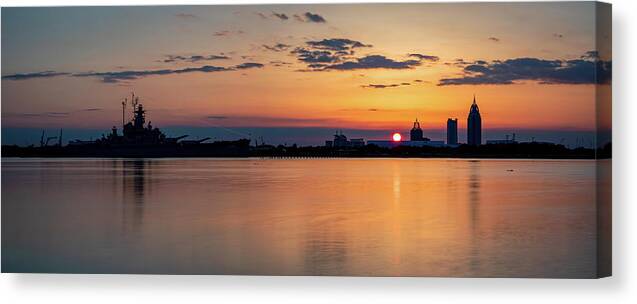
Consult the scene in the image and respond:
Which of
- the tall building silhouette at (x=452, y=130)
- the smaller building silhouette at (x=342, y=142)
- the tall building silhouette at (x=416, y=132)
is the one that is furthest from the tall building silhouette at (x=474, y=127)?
the smaller building silhouette at (x=342, y=142)

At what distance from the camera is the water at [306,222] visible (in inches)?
291

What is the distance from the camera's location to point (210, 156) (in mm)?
8539

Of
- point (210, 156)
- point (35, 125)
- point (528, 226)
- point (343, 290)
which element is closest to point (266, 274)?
point (343, 290)

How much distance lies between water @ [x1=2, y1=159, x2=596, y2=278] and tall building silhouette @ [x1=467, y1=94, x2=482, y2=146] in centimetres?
53

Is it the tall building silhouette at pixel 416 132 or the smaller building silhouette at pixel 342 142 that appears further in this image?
the smaller building silhouette at pixel 342 142

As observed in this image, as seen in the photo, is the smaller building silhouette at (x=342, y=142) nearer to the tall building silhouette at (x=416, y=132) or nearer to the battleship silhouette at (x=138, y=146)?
the tall building silhouette at (x=416, y=132)

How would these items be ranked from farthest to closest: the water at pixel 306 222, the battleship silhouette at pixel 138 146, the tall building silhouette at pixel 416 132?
the tall building silhouette at pixel 416 132, the battleship silhouette at pixel 138 146, the water at pixel 306 222

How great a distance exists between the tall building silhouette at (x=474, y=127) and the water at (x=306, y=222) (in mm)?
532

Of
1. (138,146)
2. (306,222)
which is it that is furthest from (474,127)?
(138,146)

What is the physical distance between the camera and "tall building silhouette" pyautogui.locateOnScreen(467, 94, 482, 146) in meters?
7.96

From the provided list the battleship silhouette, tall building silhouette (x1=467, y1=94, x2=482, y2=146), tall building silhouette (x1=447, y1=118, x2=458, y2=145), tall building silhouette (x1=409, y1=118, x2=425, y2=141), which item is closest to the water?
the battleship silhouette

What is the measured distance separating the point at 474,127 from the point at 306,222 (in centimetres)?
225

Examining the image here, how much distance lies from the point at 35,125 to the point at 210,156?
5.40 ft

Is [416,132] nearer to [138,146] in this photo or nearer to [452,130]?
[452,130]
